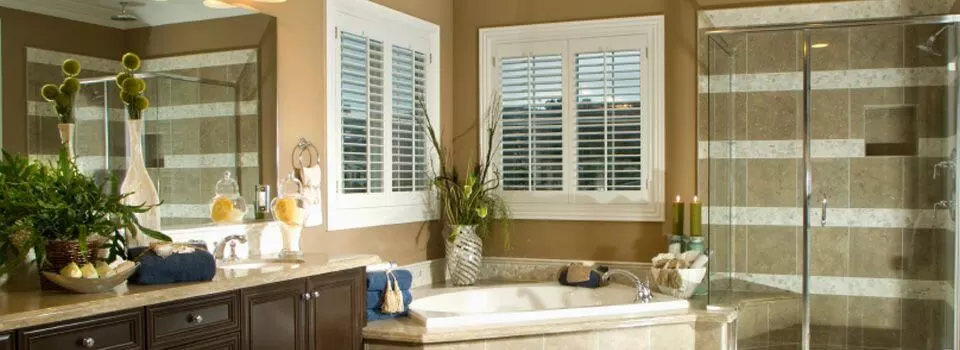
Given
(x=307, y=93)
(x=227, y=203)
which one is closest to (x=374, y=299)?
(x=227, y=203)

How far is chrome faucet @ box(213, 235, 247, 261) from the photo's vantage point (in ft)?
12.0

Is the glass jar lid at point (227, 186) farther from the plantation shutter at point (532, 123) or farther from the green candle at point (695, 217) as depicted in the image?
the green candle at point (695, 217)

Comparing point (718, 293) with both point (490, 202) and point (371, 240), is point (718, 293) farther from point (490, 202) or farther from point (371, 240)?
point (371, 240)

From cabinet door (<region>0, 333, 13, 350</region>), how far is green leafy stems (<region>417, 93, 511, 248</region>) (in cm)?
320

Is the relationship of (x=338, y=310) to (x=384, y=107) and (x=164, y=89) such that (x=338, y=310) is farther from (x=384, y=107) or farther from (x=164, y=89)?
(x=384, y=107)

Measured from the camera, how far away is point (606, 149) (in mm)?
5582

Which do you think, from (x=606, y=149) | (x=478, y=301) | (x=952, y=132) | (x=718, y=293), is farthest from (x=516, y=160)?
(x=952, y=132)

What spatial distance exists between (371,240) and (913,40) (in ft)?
9.16

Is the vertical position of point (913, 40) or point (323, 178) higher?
point (913, 40)

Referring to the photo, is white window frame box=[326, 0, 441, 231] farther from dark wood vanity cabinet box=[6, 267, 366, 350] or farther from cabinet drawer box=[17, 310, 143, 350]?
cabinet drawer box=[17, 310, 143, 350]

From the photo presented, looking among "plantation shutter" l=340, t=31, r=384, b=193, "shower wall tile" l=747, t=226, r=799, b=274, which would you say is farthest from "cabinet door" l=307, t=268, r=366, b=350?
"shower wall tile" l=747, t=226, r=799, b=274

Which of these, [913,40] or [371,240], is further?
[371,240]

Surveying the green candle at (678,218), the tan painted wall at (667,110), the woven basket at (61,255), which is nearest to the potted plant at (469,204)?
the tan painted wall at (667,110)

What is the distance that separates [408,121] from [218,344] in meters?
2.37
